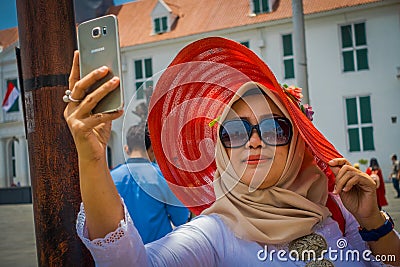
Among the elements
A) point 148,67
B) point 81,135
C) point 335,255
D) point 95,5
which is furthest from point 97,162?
point 95,5

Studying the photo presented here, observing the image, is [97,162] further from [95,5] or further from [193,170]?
[95,5]

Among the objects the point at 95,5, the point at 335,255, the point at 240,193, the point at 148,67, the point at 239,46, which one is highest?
the point at 95,5

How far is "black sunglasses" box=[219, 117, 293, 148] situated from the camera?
1973mm

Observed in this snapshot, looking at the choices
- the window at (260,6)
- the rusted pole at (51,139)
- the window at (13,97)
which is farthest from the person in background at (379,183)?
the window at (13,97)

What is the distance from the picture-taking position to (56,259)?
1.92m

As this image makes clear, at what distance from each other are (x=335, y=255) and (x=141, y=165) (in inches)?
29.8

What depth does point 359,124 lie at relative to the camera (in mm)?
20234

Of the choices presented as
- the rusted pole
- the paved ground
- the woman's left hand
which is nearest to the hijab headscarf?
the woman's left hand

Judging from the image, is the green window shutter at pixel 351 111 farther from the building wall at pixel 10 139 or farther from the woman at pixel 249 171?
the woman at pixel 249 171

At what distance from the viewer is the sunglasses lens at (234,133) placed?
198 centimetres

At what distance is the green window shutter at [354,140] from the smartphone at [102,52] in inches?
775

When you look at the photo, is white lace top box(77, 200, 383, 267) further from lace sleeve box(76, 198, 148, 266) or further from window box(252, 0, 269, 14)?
window box(252, 0, 269, 14)

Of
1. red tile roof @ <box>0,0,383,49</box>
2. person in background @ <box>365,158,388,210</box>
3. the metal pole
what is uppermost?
red tile roof @ <box>0,0,383,49</box>

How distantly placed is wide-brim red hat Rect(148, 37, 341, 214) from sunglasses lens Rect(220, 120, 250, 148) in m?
0.12
